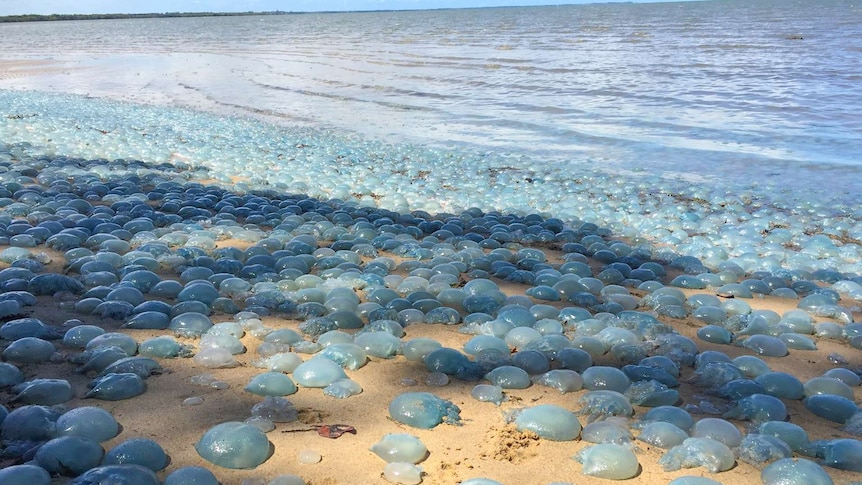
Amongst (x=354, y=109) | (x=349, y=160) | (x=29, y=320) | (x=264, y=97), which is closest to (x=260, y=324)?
(x=29, y=320)

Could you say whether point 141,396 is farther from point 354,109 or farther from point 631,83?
point 631,83

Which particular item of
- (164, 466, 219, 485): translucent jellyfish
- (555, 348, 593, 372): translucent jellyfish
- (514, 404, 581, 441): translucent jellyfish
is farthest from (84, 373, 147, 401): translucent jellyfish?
(555, 348, 593, 372): translucent jellyfish

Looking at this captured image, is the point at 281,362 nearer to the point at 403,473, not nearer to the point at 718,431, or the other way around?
the point at 403,473

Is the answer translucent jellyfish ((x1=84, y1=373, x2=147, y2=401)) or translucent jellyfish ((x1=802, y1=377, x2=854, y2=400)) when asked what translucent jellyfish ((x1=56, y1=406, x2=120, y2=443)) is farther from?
translucent jellyfish ((x1=802, y1=377, x2=854, y2=400))

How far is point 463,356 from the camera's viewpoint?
2.36 metres

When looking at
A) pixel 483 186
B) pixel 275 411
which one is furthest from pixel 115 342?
pixel 483 186

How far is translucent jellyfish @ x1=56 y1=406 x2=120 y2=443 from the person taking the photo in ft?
5.74

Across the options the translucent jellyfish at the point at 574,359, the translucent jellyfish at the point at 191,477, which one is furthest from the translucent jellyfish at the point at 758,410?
the translucent jellyfish at the point at 191,477

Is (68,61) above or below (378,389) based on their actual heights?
above

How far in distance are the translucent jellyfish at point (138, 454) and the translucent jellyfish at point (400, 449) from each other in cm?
55

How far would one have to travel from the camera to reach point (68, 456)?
1.62 m

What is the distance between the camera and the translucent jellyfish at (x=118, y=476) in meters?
1.49

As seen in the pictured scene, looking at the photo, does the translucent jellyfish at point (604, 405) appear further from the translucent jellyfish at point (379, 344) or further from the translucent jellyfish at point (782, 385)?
the translucent jellyfish at point (379, 344)

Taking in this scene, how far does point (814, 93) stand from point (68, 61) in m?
23.2
